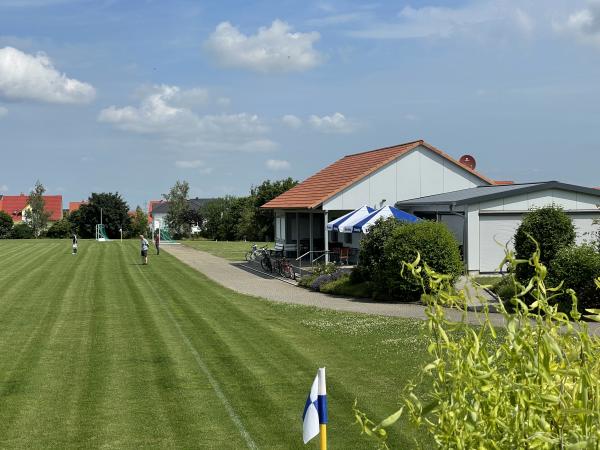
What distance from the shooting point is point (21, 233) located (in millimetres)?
92250

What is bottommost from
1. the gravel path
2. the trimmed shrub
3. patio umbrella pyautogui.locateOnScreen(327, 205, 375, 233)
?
the gravel path

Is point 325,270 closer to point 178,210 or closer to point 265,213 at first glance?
point 265,213

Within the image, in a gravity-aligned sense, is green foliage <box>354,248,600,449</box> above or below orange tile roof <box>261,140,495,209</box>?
below

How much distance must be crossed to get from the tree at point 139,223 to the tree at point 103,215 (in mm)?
2295

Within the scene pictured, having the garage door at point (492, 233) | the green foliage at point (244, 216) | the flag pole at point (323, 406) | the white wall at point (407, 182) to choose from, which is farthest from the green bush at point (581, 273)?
the green foliage at point (244, 216)

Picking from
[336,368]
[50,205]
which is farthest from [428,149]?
[50,205]

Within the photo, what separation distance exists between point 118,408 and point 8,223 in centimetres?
9015

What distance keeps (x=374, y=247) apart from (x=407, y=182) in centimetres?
1218

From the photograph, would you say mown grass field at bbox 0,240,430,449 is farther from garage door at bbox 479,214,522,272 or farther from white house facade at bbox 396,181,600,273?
garage door at bbox 479,214,522,272

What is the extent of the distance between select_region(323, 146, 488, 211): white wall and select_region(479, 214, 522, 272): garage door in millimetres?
6745

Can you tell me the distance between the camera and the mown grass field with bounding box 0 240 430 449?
954 cm

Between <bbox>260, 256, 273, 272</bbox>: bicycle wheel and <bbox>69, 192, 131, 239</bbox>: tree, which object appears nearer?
<bbox>260, 256, 273, 272</bbox>: bicycle wheel

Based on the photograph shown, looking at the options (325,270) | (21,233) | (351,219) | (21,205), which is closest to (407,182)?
(351,219)

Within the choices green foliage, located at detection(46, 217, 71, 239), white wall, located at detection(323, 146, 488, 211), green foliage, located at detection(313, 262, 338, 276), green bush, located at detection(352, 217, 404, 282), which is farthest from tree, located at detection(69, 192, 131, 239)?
green bush, located at detection(352, 217, 404, 282)
